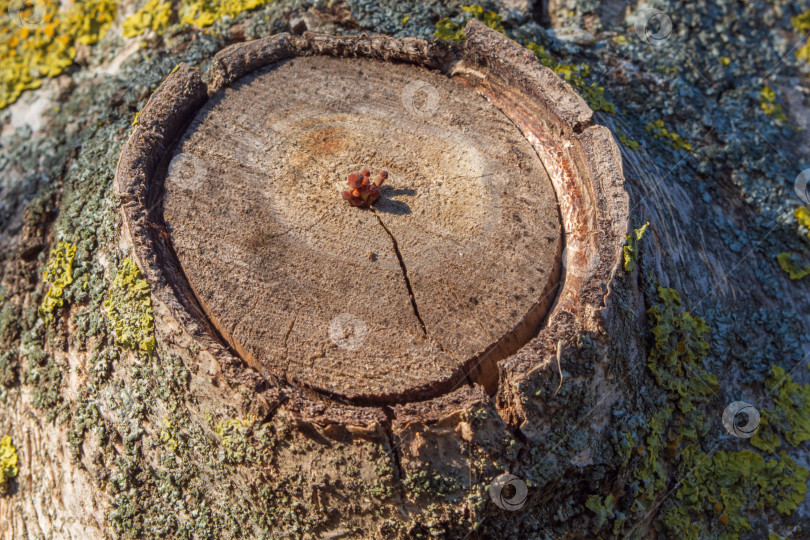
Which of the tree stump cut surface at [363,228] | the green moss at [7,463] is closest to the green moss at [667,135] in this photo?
the tree stump cut surface at [363,228]

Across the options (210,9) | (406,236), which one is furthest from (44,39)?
(406,236)

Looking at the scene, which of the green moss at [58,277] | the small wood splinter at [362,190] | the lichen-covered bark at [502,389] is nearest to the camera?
the lichen-covered bark at [502,389]

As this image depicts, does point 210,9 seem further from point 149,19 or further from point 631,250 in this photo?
point 631,250

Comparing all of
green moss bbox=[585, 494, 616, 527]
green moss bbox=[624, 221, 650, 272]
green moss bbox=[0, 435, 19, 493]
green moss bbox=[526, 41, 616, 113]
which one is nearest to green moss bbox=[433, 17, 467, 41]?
green moss bbox=[526, 41, 616, 113]

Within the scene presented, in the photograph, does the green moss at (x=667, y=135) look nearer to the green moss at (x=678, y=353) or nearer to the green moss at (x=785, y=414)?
the green moss at (x=678, y=353)

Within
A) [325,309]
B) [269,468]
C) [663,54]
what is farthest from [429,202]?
[663,54]

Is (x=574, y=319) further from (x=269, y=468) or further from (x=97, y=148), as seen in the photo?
(x=97, y=148)

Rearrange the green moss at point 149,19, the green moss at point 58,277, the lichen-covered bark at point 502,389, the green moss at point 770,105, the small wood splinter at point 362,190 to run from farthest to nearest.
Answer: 1. the green moss at point 770,105
2. the green moss at point 149,19
3. the green moss at point 58,277
4. the small wood splinter at point 362,190
5. the lichen-covered bark at point 502,389
